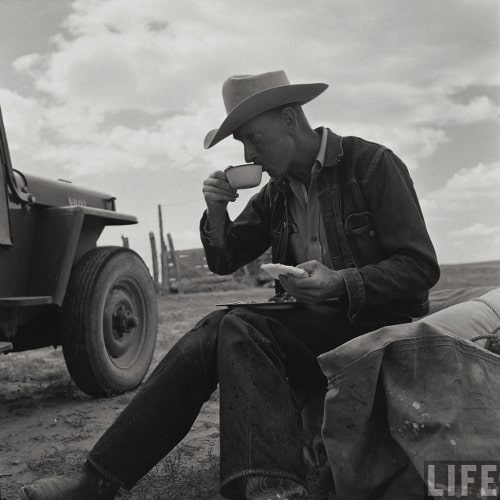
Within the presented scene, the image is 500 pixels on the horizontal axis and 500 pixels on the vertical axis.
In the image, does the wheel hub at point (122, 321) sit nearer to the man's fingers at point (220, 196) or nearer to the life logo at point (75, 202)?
the life logo at point (75, 202)

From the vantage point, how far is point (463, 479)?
1.81 metres

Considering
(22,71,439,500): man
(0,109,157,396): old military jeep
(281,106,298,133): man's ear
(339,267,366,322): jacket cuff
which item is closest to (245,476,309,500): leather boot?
(22,71,439,500): man

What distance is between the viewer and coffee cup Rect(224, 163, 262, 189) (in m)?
2.65

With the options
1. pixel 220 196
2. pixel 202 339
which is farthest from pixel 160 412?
pixel 220 196

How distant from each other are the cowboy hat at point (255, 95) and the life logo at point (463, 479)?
1438mm

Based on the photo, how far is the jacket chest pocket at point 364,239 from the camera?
254 centimetres

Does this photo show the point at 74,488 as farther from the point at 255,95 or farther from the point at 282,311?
the point at 255,95

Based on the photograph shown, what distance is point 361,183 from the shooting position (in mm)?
2586

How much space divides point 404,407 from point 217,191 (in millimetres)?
1222

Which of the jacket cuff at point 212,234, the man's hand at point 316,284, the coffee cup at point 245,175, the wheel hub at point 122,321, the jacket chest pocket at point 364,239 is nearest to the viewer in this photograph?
the man's hand at point 316,284

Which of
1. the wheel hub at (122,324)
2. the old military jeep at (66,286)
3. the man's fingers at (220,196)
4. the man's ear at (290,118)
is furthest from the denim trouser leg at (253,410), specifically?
the wheel hub at (122,324)

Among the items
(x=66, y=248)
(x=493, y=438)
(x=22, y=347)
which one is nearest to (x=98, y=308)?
(x=66, y=248)

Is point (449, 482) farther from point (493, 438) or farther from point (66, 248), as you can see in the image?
point (66, 248)

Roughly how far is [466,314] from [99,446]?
135 centimetres
